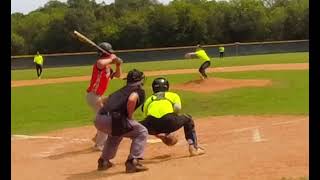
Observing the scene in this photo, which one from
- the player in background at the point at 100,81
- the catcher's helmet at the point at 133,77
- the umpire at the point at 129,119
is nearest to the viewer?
the umpire at the point at 129,119

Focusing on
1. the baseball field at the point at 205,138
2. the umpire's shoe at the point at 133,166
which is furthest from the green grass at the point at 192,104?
the umpire's shoe at the point at 133,166

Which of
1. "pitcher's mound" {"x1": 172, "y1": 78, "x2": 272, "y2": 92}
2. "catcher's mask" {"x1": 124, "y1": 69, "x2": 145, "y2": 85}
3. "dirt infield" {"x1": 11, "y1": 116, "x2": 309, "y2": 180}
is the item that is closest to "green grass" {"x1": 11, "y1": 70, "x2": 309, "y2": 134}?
"pitcher's mound" {"x1": 172, "y1": 78, "x2": 272, "y2": 92}

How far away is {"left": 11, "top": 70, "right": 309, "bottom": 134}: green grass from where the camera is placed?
15.9 m

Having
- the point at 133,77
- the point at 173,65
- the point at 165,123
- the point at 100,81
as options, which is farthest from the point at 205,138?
the point at 173,65

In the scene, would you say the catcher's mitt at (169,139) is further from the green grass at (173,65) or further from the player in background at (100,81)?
the green grass at (173,65)

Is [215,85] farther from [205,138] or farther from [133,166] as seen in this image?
[133,166]

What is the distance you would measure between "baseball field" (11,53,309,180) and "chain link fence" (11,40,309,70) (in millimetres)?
30727

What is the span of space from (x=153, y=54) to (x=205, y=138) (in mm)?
43597

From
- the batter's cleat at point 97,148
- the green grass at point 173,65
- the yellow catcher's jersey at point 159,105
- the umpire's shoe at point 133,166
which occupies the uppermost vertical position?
the green grass at point 173,65

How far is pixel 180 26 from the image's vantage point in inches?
2766

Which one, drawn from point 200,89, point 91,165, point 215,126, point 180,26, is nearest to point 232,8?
point 180,26

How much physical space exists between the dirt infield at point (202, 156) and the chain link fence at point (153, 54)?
41.2 m

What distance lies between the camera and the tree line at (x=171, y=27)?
68625 mm

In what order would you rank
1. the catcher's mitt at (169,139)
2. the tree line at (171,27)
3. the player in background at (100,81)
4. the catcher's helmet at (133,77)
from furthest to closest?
the tree line at (171,27), the player in background at (100,81), the catcher's mitt at (169,139), the catcher's helmet at (133,77)
